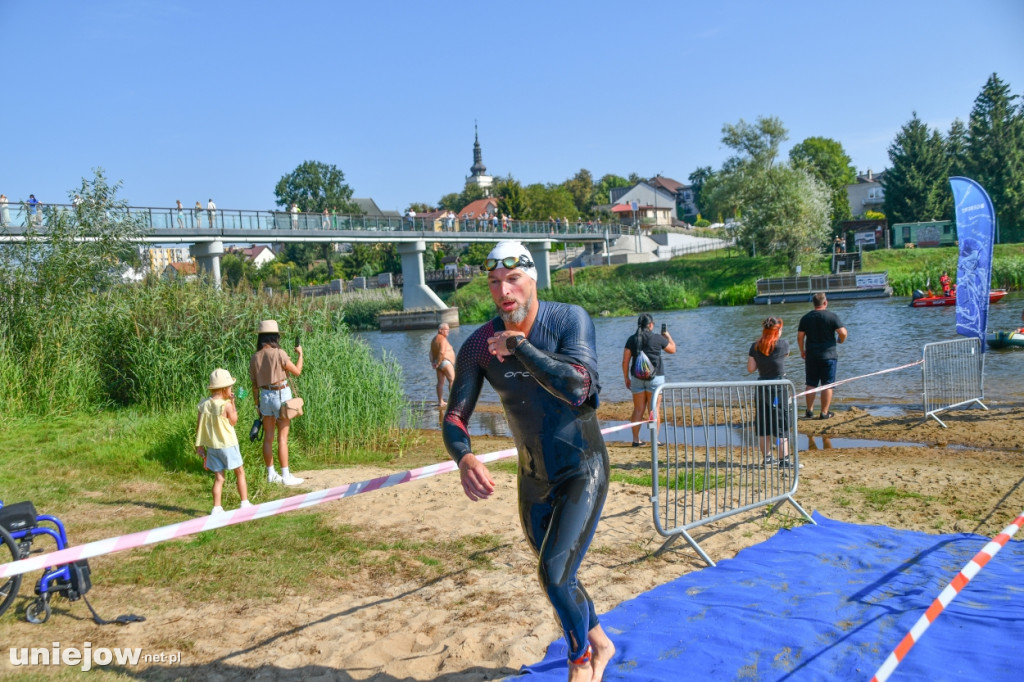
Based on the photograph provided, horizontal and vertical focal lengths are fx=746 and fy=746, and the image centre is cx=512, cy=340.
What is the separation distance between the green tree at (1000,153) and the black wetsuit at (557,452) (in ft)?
229

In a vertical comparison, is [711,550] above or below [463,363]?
below

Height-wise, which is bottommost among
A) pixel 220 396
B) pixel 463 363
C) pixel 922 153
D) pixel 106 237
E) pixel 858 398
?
pixel 858 398

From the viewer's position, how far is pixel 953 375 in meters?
12.2

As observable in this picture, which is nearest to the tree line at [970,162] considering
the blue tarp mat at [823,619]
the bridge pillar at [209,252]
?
the bridge pillar at [209,252]

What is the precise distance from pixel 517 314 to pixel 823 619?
8.76ft

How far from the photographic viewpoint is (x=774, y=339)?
10.2 meters

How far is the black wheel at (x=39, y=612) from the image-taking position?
16.0ft

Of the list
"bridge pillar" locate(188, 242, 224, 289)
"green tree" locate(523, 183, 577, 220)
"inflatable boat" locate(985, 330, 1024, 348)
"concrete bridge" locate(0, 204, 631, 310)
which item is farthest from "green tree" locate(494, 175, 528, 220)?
"inflatable boat" locate(985, 330, 1024, 348)

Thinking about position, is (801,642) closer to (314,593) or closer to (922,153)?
(314,593)

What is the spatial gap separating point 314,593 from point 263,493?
316cm

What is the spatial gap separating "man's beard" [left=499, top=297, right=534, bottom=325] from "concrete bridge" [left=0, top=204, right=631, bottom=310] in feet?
34.2

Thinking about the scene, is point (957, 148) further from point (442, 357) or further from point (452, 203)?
point (452, 203)

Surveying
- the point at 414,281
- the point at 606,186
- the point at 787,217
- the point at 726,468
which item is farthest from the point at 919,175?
the point at 606,186

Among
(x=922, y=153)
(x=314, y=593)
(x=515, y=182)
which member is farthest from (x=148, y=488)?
(x=515, y=182)
